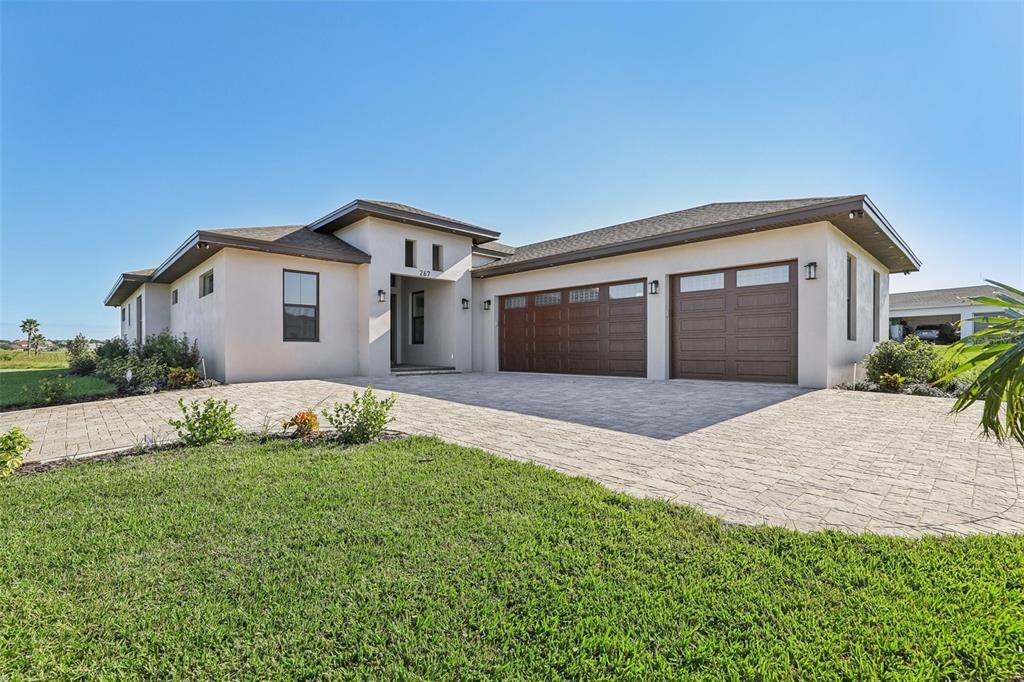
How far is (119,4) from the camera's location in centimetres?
750

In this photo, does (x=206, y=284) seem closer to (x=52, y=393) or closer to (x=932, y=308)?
(x=52, y=393)

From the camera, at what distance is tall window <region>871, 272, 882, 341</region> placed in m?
12.9

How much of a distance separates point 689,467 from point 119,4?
11.2 metres

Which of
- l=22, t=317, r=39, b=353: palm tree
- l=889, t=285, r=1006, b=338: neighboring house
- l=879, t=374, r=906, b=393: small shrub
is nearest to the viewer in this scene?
l=879, t=374, r=906, b=393: small shrub


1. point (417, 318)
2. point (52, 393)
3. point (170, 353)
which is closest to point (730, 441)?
point (52, 393)

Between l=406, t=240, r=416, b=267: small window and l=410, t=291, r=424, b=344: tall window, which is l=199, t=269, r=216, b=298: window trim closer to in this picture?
l=406, t=240, r=416, b=267: small window

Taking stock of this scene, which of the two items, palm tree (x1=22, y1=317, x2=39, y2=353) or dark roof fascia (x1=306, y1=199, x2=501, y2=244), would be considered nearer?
dark roof fascia (x1=306, y1=199, x2=501, y2=244)

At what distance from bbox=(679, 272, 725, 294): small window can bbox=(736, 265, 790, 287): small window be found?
15.3 inches

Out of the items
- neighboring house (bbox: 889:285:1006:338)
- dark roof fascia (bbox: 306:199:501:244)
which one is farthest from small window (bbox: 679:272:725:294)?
neighboring house (bbox: 889:285:1006:338)

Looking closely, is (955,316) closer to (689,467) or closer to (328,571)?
(689,467)

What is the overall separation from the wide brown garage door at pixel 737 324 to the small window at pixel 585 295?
221 cm

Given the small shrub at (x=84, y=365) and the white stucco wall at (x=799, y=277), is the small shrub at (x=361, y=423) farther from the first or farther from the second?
the small shrub at (x=84, y=365)

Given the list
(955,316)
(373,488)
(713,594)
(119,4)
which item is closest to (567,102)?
(119,4)

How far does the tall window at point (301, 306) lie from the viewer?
11.8 m
